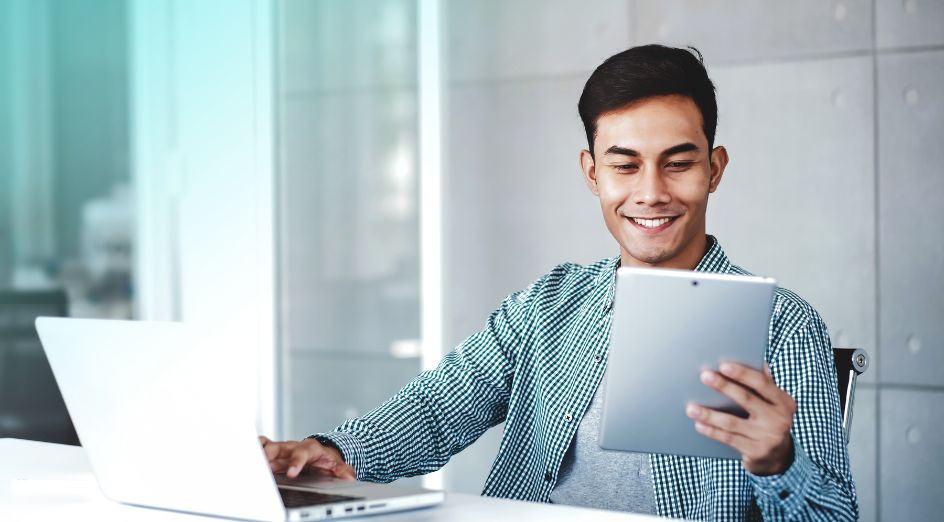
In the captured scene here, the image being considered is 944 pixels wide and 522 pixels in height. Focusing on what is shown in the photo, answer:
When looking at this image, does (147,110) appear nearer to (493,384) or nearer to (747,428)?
(493,384)

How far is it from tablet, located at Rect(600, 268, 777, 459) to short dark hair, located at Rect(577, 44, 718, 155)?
68 cm

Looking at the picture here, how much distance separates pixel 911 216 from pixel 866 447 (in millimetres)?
659

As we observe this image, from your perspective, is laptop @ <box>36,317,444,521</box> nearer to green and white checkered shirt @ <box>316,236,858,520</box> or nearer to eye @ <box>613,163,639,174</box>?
green and white checkered shirt @ <box>316,236,858,520</box>

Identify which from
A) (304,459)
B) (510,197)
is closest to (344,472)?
(304,459)

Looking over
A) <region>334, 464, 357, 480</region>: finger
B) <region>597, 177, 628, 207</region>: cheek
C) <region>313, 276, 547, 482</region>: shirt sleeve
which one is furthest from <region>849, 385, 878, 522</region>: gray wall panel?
<region>334, 464, 357, 480</region>: finger

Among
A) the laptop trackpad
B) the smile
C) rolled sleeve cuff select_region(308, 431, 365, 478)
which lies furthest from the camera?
the smile

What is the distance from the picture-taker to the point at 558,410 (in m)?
1.93

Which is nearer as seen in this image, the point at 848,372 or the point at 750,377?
the point at 750,377

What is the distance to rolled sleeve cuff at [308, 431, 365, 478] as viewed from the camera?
1.76 m

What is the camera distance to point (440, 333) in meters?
3.67

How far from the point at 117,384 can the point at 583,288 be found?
1024 mm

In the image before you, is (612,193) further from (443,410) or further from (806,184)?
(806,184)

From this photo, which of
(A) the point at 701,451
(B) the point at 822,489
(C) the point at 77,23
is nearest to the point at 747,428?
(A) the point at 701,451

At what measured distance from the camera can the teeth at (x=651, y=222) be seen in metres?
1.87
